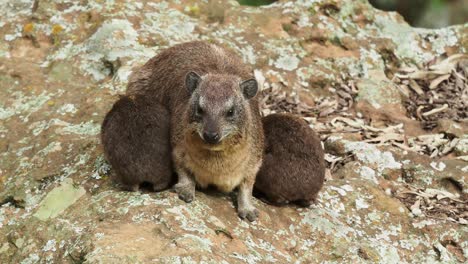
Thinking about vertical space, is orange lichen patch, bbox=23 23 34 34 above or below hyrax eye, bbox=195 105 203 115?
below

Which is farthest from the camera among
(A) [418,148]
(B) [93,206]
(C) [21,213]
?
(A) [418,148]

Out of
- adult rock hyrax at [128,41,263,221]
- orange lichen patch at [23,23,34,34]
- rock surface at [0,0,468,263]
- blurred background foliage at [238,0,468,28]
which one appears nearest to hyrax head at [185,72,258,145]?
adult rock hyrax at [128,41,263,221]

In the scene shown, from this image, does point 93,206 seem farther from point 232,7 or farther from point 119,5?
point 232,7

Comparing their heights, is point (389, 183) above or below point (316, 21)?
below

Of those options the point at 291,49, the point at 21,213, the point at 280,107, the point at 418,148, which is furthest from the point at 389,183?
the point at 21,213

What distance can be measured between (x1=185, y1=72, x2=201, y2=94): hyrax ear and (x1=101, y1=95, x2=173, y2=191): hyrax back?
1.54 ft

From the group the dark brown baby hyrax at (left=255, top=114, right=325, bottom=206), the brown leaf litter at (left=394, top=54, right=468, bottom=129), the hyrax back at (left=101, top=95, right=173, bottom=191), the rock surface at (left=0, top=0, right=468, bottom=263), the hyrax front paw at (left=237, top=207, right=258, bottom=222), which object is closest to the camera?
the rock surface at (left=0, top=0, right=468, bottom=263)

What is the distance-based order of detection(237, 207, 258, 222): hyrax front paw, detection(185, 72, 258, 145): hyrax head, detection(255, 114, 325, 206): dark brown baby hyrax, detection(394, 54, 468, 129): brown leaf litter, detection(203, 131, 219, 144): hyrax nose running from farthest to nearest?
detection(394, 54, 468, 129): brown leaf litter
detection(255, 114, 325, 206): dark brown baby hyrax
detection(237, 207, 258, 222): hyrax front paw
detection(185, 72, 258, 145): hyrax head
detection(203, 131, 219, 144): hyrax nose

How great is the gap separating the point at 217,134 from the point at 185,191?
0.64 metres

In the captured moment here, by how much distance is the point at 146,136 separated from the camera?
672cm

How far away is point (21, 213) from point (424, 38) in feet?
20.9

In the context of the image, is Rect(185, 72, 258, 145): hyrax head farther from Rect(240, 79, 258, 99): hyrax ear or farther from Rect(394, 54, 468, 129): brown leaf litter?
Rect(394, 54, 468, 129): brown leaf litter

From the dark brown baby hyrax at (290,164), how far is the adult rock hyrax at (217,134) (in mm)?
254

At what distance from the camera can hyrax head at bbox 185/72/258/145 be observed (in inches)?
241
